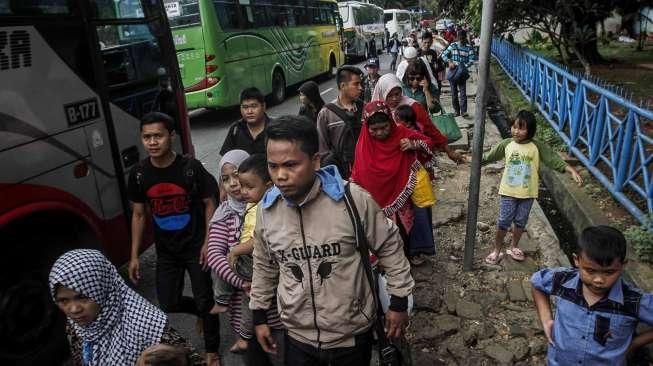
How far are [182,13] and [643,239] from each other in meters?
8.77

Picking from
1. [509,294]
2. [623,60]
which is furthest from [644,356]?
[623,60]

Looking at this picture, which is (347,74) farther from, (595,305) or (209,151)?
Result: (209,151)

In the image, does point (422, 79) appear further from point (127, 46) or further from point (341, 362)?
point (341, 362)

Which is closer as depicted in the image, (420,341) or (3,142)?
(3,142)

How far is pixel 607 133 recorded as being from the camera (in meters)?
4.78

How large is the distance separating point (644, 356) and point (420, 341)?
124cm

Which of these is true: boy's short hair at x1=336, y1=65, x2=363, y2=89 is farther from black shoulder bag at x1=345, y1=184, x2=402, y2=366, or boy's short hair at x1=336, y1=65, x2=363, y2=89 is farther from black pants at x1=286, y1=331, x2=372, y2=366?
black pants at x1=286, y1=331, x2=372, y2=366

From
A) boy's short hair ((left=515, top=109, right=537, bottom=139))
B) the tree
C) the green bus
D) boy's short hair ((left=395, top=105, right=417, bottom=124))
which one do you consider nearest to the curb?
boy's short hair ((left=515, top=109, right=537, bottom=139))

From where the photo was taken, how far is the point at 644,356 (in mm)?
2727

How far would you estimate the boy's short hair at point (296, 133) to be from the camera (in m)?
1.76

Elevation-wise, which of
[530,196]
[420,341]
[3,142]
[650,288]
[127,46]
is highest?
[127,46]

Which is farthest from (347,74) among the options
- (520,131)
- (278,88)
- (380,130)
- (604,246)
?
(278,88)

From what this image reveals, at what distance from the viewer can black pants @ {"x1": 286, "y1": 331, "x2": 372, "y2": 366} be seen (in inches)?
76.2

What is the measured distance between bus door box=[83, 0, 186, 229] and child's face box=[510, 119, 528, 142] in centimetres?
293
